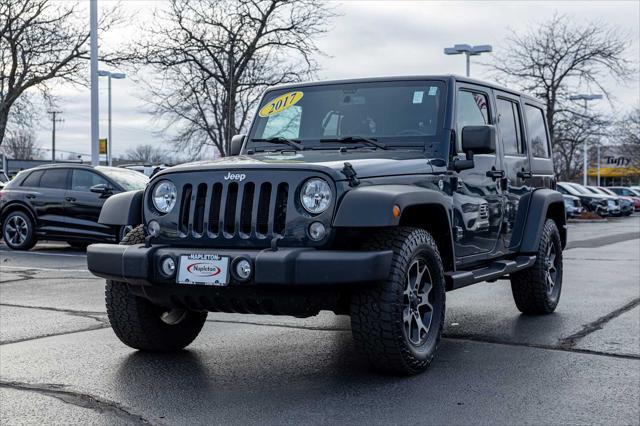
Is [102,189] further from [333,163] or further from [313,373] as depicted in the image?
[333,163]

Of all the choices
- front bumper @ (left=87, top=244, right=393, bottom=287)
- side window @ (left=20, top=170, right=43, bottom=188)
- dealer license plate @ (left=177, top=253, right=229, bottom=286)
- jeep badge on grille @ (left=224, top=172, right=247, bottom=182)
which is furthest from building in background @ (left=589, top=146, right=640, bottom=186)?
dealer license plate @ (left=177, top=253, right=229, bottom=286)

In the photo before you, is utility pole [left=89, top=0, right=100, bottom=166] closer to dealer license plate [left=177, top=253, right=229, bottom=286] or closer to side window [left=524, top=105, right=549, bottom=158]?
side window [left=524, top=105, right=549, bottom=158]

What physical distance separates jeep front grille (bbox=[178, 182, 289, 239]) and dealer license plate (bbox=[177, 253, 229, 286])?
0.21 m

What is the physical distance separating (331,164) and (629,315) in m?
3.80

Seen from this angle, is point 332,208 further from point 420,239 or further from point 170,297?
point 170,297

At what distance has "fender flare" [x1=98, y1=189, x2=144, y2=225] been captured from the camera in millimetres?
5469

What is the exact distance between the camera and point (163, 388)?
4.90m

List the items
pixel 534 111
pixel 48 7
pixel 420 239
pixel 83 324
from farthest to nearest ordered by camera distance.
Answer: pixel 48 7 → pixel 534 111 → pixel 83 324 → pixel 420 239

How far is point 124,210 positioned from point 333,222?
1.54 metres

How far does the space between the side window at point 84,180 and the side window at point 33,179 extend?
844 millimetres

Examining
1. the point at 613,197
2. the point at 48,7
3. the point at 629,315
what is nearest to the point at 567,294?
the point at 629,315

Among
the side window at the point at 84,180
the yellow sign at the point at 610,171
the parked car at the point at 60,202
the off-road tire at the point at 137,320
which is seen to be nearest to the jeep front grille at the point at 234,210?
the off-road tire at the point at 137,320

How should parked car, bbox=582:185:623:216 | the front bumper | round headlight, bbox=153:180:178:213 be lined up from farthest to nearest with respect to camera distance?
1. parked car, bbox=582:185:623:216
2. round headlight, bbox=153:180:178:213
3. the front bumper

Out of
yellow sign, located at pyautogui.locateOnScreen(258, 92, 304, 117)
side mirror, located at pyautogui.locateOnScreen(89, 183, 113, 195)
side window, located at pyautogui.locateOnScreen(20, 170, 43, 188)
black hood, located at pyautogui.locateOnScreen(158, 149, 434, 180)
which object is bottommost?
side mirror, located at pyautogui.locateOnScreen(89, 183, 113, 195)
